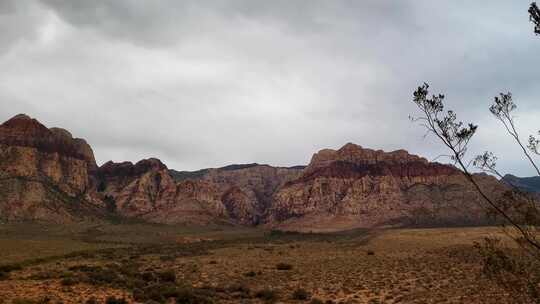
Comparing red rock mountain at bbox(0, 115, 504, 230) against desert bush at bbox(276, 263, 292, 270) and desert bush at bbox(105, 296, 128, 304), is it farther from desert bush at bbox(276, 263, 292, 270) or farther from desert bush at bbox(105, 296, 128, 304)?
desert bush at bbox(105, 296, 128, 304)

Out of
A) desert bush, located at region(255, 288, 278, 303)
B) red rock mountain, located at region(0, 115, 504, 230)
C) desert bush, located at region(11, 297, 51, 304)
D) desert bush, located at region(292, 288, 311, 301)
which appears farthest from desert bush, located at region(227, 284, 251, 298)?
red rock mountain, located at region(0, 115, 504, 230)

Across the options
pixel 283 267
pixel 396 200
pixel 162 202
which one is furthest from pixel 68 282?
pixel 162 202

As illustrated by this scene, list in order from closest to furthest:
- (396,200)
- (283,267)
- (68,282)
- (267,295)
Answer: (267,295) → (68,282) → (283,267) → (396,200)

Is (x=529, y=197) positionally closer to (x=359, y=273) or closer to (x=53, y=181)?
(x=359, y=273)

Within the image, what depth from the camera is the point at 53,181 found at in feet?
518

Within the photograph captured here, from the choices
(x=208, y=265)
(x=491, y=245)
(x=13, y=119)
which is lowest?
(x=208, y=265)

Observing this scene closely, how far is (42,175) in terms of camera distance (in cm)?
15425

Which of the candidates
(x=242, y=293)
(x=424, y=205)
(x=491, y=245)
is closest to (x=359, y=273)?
(x=242, y=293)

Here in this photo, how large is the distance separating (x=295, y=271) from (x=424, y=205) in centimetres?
13028

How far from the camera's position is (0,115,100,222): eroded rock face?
12712 cm

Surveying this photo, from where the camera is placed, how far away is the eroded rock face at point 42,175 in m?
127

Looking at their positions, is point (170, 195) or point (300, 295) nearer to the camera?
point (300, 295)

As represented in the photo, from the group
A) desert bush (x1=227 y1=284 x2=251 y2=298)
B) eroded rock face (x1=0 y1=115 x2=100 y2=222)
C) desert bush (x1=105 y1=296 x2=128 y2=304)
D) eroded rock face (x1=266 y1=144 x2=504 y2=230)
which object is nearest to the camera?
desert bush (x1=105 y1=296 x2=128 y2=304)

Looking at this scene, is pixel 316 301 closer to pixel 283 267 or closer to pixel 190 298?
pixel 190 298
